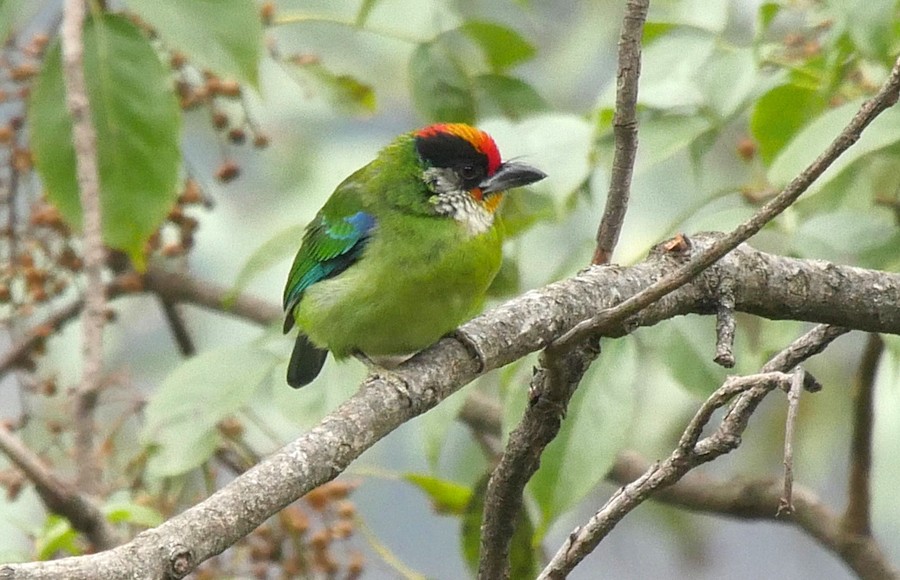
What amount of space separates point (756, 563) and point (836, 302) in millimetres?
4959

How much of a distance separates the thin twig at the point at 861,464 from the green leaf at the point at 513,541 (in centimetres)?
73

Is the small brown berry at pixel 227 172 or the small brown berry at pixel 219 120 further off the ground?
the small brown berry at pixel 219 120

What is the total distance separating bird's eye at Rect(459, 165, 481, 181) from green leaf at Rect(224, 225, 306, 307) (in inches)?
15.8

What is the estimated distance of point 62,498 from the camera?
2494 millimetres

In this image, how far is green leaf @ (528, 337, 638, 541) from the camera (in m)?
2.34

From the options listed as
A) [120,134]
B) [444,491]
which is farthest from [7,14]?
[444,491]

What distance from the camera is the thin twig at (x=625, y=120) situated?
1.88 m

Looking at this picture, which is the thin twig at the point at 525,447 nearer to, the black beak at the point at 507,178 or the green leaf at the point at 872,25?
the green leaf at the point at 872,25

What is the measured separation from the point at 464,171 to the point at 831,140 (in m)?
0.83

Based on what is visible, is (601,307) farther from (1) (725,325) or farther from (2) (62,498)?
(2) (62,498)

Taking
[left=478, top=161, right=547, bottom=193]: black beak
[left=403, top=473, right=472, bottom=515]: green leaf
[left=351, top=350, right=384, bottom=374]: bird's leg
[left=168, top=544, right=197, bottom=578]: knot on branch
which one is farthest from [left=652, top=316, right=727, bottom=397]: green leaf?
[left=168, top=544, right=197, bottom=578]: knot on branch

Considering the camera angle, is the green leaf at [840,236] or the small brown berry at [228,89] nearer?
the green leaf at [840,236]

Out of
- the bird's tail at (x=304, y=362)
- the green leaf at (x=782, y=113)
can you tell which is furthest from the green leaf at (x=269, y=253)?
the green leaf at (x=782, y=113)

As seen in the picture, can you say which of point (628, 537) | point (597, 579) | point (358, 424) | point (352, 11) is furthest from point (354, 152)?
point (358, 424)
